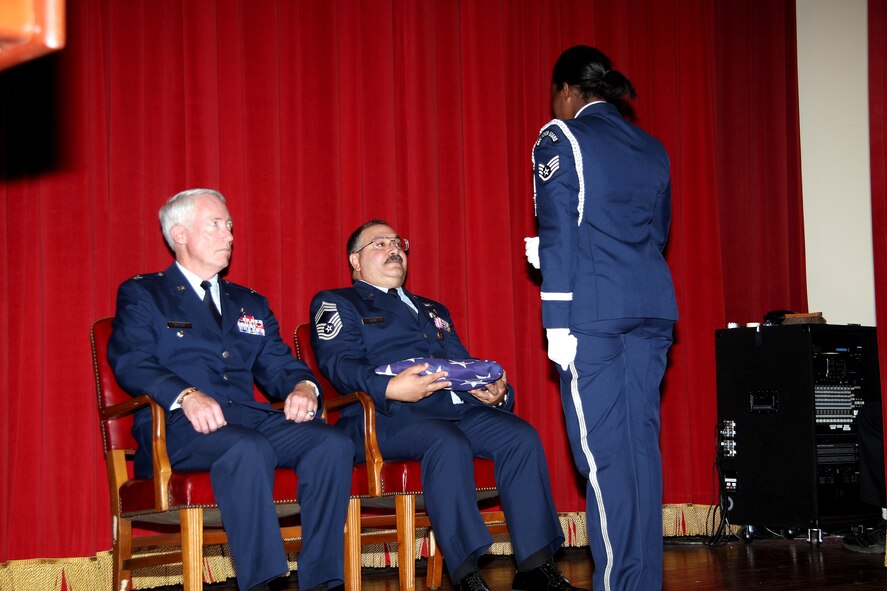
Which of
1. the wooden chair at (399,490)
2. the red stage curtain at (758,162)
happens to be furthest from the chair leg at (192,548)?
the red stage curtain at (758,162)

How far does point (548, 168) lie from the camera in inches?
96.6

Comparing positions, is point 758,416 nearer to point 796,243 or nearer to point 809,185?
point 796,243

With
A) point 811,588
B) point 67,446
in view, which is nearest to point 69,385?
point 67,446

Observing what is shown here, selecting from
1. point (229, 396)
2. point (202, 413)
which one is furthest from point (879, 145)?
point (202, 413)

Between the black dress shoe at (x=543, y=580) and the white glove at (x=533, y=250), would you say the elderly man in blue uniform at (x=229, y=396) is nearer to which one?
the black dress shoe at (x=543, y=580)

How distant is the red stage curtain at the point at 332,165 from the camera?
9.95 ft

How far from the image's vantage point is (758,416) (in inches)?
153

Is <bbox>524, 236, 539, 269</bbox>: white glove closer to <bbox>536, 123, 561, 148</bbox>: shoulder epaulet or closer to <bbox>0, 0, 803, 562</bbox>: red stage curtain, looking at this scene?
<bbox>536, 123, 561, 148</bbox>: shoulder epaulet

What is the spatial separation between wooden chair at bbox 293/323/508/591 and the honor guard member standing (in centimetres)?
52

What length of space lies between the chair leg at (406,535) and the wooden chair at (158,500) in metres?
0.13

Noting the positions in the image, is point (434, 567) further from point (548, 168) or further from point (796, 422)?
point (796, 422)

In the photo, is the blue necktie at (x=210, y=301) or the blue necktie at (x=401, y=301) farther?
the blue necktie at (x=401, y=301)

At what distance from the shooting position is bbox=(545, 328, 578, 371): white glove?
7.79 ft

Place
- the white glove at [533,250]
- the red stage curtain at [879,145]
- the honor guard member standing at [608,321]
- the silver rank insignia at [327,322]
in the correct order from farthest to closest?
the red stage curtain at [879,145] < the silver rank insignia at [327,322] < the white glove at [533,250] < the honor guard member standing at [608,321]
